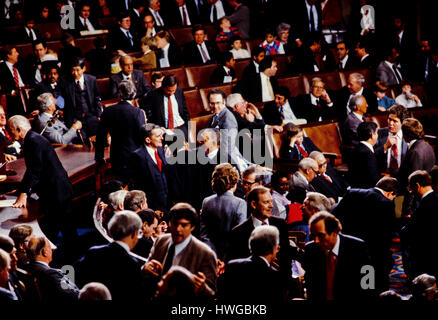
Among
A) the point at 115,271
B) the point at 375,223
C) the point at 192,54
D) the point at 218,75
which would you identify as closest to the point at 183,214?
the point at 115,271

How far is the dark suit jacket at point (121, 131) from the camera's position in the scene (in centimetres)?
515

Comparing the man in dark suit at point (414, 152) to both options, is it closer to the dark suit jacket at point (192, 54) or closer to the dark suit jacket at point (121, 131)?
the dark suit jacket at point (121, 131)

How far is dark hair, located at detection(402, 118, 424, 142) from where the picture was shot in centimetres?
521

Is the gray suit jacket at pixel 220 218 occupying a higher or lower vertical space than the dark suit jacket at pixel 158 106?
lower

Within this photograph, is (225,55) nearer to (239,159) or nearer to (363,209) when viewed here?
(239,159)

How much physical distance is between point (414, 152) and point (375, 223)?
5.01 feet

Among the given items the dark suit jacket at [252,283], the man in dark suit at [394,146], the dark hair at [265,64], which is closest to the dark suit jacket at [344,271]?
the dark suit jacket at [252,283]

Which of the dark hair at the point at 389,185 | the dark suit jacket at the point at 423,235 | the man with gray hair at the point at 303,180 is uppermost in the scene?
the dark hair at the point at 389,185

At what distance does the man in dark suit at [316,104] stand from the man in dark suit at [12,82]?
2924 millimetres

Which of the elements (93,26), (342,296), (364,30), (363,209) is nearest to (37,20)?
(93,26)

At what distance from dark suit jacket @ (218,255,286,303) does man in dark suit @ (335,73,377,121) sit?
13.6ft

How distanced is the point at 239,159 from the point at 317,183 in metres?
0.70

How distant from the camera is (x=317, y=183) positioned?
5023mm

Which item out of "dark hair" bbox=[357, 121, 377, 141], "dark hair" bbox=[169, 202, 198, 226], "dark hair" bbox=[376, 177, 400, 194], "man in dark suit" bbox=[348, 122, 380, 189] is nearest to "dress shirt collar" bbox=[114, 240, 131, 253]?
"dark hair" bbox=[169, 202, 198, 226]
